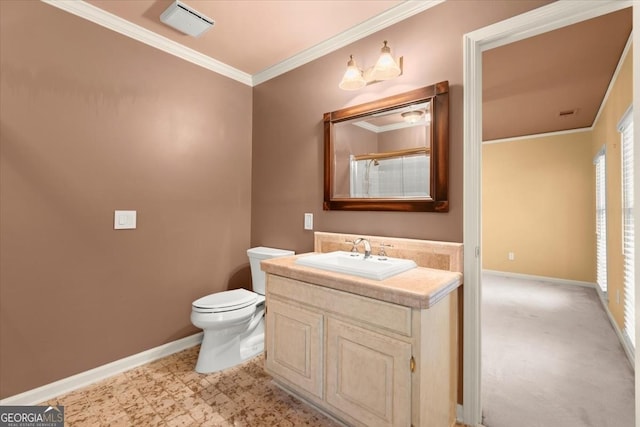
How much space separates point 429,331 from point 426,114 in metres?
1.25

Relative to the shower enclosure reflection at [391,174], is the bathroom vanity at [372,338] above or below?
below

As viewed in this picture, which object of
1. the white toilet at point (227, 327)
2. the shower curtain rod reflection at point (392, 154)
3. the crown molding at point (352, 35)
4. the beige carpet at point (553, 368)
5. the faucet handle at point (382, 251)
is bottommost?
the beige carpet at point (553, 368)

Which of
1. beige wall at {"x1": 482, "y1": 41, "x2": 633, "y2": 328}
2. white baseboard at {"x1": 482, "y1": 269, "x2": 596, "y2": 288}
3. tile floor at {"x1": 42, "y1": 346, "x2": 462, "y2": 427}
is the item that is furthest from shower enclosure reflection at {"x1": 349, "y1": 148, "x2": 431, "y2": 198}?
white baseboard at {"x1": 482, "y1": 269, "x2": 596, "y2": 288}

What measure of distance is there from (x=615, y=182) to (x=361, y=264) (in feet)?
10.3

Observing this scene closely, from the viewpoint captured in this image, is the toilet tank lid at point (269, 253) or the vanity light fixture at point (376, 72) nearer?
the vanity light fixture at point (376, 72)

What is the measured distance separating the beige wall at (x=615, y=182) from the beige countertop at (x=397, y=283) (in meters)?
2.37

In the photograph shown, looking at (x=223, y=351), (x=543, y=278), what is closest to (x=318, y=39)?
(x=223, y=351)

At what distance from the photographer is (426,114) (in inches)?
70.6

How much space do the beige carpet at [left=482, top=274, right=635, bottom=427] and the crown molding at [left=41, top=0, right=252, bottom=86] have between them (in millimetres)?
3220

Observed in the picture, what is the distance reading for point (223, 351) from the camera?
2146 mm

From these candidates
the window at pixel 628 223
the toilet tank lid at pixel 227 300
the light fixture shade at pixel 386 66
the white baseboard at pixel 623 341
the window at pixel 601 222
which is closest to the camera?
the light fixture shade at pixel 386 66

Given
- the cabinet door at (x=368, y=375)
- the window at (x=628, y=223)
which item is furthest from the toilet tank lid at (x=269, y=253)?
the window at (x=628, y=223)

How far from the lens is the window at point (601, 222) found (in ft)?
12.2

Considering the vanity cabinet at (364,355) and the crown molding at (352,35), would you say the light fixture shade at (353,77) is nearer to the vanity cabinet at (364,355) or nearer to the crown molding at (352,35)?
the crown molding at (352,35)
